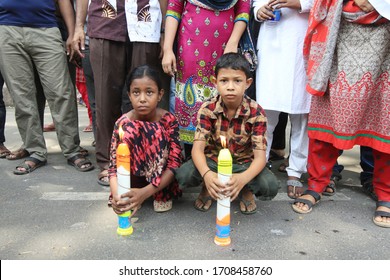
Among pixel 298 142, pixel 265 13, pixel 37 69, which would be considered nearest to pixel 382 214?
pixel 298 142

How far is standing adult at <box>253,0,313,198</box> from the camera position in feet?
8.35

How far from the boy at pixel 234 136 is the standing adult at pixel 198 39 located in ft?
1.29

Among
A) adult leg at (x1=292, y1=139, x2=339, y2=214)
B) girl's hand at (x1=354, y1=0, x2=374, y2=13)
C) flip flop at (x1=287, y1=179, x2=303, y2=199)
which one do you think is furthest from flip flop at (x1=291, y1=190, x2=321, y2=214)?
girl's hand at (x1=354, y1=0, x2=374, y2=13)

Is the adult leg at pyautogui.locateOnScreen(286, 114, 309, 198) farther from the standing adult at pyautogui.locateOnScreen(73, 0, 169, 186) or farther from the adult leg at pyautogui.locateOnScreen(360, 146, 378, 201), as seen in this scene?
the standing adult at pyautogui.locateOnScreen(73, 0, 169, 186)

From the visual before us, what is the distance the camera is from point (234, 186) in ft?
6.29

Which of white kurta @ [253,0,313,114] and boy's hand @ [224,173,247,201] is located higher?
white kurta @ [253,0,313,114]

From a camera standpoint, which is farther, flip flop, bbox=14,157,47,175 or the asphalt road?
flip flop, bbox=14,157,47,175

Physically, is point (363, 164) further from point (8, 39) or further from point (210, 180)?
point (8, 39)

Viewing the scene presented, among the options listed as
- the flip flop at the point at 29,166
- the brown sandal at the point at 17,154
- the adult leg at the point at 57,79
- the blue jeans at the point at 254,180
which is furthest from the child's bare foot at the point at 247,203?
the brown sandal at the point at 17,154

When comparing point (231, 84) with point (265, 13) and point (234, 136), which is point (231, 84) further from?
point (265, 13)

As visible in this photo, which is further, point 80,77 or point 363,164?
point 80,77

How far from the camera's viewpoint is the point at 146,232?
83.7 inches

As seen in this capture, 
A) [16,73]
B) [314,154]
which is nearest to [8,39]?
[16,73]

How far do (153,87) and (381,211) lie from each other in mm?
1683
